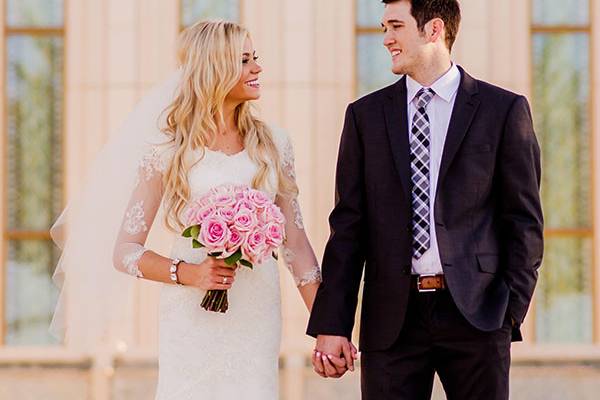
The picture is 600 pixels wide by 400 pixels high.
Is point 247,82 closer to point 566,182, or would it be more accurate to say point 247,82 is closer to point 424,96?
point 424,96

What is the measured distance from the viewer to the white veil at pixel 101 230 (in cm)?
586

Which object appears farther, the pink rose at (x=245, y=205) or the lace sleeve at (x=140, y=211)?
the lace sleeve at (x=140, y=211)

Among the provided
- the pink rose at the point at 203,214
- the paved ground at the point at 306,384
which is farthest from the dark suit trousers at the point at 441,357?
the paved ground at the point at 306,384

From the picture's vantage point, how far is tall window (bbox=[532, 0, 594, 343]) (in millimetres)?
9594

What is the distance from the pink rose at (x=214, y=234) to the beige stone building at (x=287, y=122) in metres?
4.02

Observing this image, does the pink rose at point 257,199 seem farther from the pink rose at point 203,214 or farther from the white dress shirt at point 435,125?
the white dress shirt at point 435,125

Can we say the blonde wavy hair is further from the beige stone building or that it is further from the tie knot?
the beige stone building

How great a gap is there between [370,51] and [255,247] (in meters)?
4.47

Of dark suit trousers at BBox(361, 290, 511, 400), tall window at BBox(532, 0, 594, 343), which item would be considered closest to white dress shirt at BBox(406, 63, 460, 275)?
dark suit trousers at BBox(361, 290, 511, 400)

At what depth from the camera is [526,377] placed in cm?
938

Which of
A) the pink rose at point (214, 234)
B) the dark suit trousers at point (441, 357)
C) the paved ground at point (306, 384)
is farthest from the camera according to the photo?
the paved ground at point (306, 384)

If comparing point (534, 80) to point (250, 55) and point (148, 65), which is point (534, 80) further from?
point (250, 55)

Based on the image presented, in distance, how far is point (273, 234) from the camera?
211 inches

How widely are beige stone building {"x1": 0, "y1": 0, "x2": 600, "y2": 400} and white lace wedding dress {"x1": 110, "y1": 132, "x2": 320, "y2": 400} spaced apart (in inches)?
146
